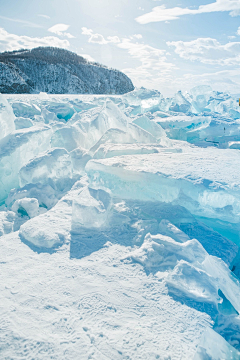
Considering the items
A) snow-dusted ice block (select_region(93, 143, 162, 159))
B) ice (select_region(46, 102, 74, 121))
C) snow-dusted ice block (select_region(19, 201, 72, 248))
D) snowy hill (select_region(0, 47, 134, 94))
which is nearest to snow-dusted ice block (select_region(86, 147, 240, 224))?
snow-dusted ice block (select_region(93, 143, 162, 159))

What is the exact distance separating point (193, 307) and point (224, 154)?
1632mm

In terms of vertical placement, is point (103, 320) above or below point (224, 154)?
below

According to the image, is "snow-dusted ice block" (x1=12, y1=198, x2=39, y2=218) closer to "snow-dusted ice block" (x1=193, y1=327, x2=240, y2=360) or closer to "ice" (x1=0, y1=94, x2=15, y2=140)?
"ice" (x1=0, y1=94, x2=15, y2=140)

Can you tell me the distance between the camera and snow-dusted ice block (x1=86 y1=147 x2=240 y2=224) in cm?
148

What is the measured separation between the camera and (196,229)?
152cm

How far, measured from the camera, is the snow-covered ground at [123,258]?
0.78 metres

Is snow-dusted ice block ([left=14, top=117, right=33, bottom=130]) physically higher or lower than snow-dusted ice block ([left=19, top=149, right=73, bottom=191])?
higher

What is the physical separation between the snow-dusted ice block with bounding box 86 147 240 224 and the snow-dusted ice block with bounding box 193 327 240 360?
2.81 ft

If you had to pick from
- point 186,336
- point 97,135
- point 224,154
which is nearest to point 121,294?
point 186,336

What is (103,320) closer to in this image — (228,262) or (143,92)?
(228,262)

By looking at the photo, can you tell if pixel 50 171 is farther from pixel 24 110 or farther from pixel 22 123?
pixel 24 110

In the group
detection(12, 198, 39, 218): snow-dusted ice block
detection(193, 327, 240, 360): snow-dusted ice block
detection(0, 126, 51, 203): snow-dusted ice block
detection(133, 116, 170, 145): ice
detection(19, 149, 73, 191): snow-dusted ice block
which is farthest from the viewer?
detection(133, 116, 170, 145): ice

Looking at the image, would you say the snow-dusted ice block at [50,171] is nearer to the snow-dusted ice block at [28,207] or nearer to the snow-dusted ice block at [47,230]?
the snow-dusted ice block at [28,207]

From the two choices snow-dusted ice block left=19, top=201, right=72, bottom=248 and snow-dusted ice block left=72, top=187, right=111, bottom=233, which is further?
snow-dusted ice block left=72, top=187, right=111, bottom=233
